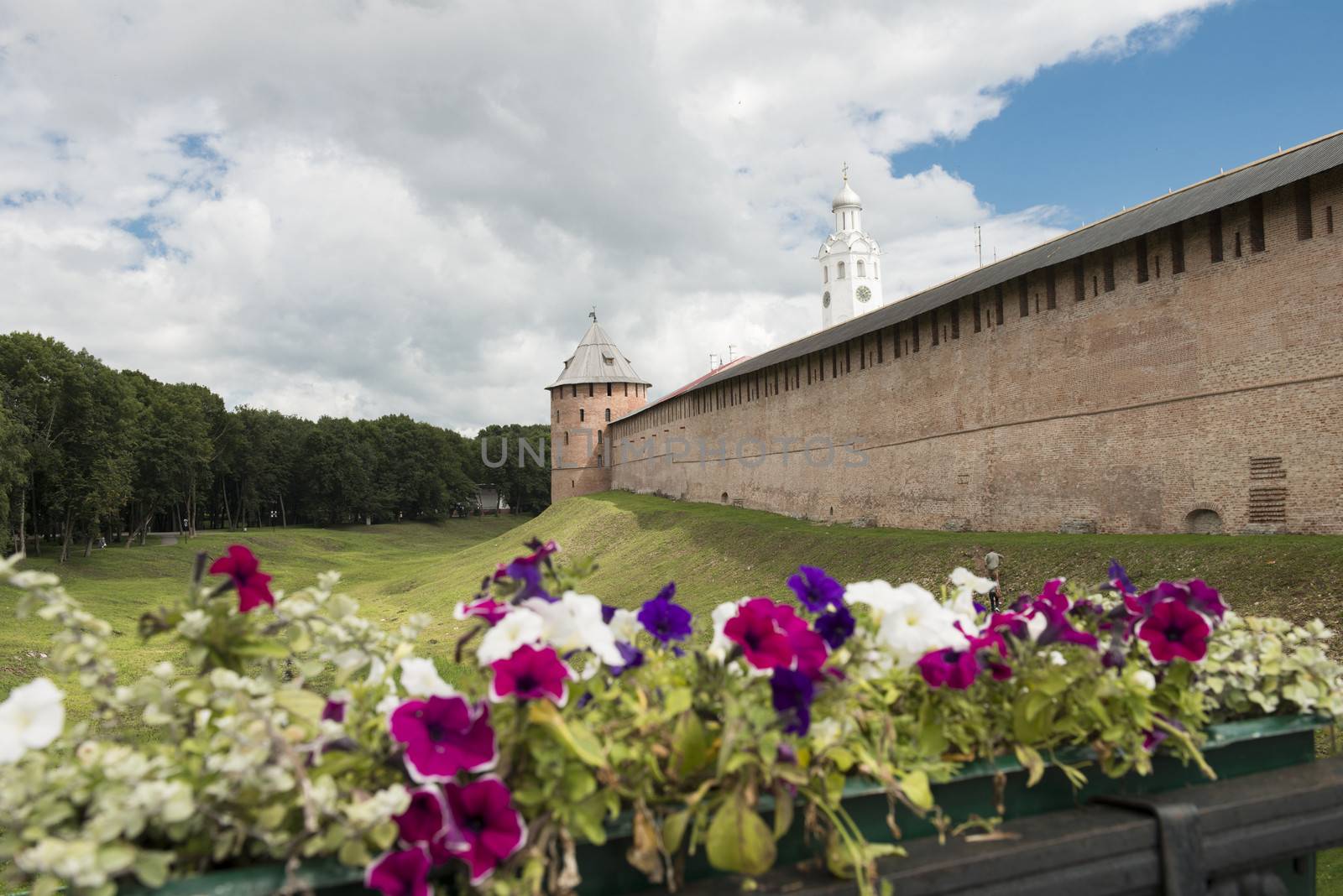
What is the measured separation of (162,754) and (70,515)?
36.9 metres

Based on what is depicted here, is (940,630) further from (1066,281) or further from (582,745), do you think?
(1066,281)

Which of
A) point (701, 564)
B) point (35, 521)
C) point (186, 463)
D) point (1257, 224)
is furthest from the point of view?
point (186, 463)

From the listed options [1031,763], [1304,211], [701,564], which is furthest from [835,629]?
[701,564]

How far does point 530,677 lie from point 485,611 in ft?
0.68

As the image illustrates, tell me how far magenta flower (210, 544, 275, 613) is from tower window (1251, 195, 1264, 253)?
14.3 metres

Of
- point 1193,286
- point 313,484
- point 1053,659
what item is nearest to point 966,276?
point 1193,286

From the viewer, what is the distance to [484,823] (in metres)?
1.10

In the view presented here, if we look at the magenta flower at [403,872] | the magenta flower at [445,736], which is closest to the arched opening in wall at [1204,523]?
the magenta flower at [445,736]

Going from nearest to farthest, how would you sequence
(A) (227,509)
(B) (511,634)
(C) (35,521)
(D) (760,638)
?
(B) (511,634), (D) (760,638), (C) (35,521), (A) (227,509)

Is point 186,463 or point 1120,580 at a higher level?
point 186,463

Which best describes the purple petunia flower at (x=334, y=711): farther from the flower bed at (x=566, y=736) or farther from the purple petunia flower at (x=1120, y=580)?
the purple petunia flower at (x=1120, y=580)

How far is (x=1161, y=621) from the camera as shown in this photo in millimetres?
1629

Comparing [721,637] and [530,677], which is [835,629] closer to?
[721,637]

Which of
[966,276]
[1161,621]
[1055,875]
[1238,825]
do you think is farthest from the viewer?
[966,276]
